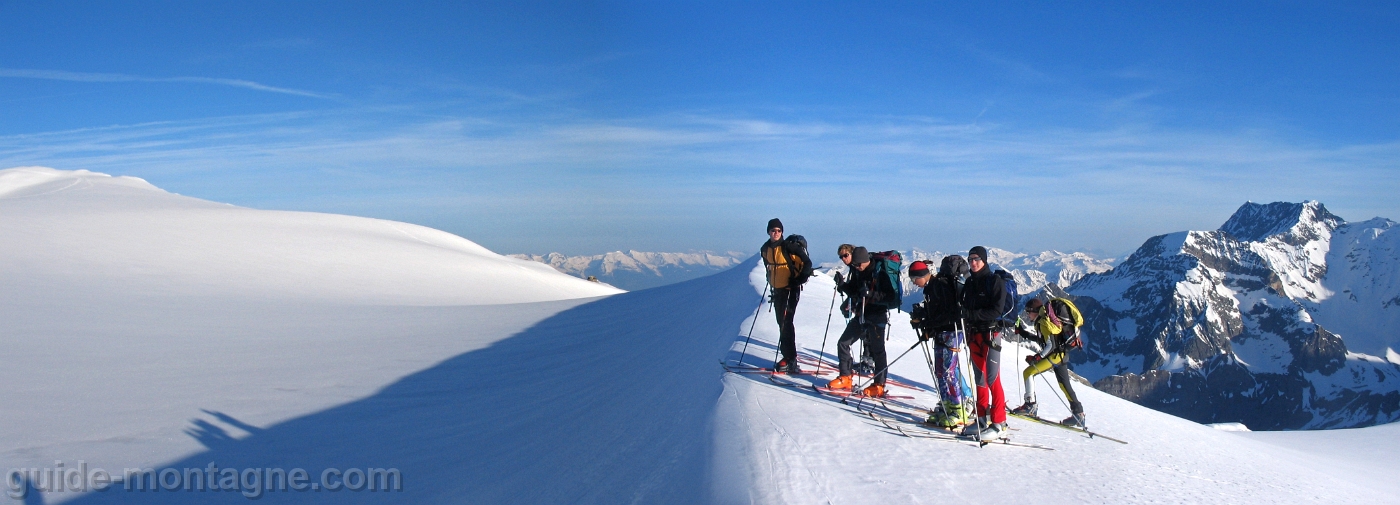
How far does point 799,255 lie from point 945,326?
2242mm

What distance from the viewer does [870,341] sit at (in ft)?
29.3

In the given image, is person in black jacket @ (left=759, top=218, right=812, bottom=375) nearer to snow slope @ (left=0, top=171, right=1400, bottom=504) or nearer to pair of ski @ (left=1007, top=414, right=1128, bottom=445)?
snow slope @ (left=0, top=171, right=1400, bottom=504)

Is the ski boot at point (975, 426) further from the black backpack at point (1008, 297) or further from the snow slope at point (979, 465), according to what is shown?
the black backpack at point (1008, 297)

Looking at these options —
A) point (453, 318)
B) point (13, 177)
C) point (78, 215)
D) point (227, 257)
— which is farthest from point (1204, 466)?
point (13, 177)

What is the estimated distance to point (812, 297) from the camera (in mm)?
18844

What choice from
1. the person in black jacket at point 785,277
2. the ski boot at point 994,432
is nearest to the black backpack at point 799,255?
the person in black jacket at point 785,277

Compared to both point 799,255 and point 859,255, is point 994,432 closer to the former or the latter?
point 859,255

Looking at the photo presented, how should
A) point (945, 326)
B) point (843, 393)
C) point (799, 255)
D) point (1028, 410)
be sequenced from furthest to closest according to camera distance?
1. point (799, 255)
2. point (1028, 410)
3. point (843, 393)
4. point (945, 326)

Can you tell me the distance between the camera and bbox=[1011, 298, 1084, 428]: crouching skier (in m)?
8.83

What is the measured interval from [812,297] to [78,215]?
99.1 ft

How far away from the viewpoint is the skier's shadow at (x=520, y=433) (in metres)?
7.10

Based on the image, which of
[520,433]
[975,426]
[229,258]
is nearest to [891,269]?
[975,426]

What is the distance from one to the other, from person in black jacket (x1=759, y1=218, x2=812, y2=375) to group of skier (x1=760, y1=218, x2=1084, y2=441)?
0.04 ft

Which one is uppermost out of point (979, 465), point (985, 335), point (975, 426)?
point (985, 335)
